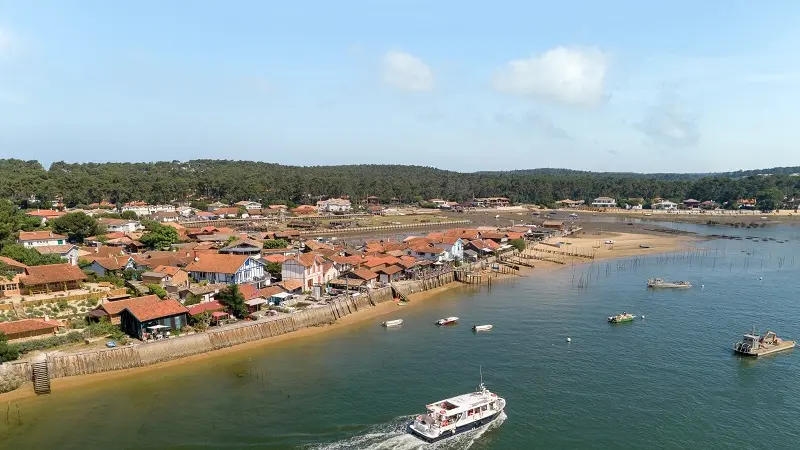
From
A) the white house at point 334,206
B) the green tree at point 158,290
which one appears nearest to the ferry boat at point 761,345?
the green tree at point 158,290

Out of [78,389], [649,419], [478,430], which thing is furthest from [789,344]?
[78,389]

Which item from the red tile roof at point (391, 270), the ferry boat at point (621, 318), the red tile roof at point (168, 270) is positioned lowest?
the ferry boat at point (621, 318)

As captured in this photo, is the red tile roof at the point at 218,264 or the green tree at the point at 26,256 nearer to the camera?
the red tile roof at the point at 218,264

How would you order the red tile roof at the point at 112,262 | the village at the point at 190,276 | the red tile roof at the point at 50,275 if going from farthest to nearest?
1. the red tile roof at the point at 112,262
2. the red tile roof at the point at 50,275
3. the village at the point at 190,276

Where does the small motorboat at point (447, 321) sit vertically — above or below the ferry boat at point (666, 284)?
below

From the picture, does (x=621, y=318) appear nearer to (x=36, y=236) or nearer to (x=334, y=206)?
(x=36, y=236)

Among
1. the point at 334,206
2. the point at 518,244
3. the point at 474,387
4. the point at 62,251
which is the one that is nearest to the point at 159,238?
the point at 62,251

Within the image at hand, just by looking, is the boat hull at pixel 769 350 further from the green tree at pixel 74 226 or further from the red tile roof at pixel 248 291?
the green tree at pixel 74 226

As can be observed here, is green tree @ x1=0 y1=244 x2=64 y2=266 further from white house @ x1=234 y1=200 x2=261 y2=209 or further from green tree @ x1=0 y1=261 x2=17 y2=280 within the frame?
white house @ x1=234 y1=200 x2=261 y2=209
